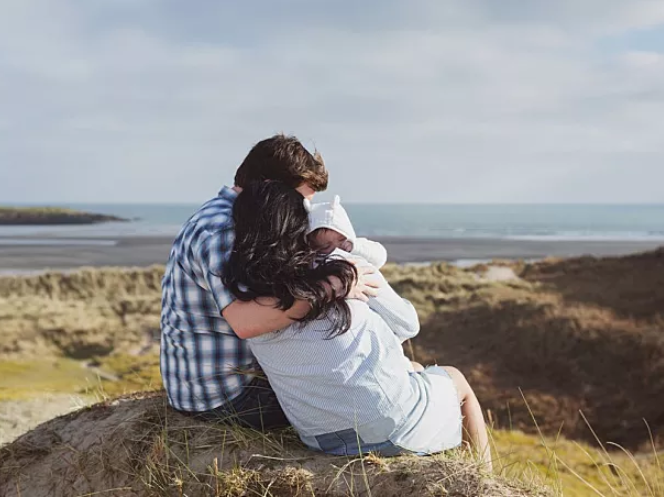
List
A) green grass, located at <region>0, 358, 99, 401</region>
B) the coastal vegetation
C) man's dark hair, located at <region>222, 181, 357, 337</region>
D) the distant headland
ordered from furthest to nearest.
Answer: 1. the distant headland
2. green grass, located at <region>0, 358, 99, 401</region>
3. the coastal vegetation
4. man's dark hair, located at <region>222, 181, 357, 337</region>

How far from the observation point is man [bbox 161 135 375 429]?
3131 mm

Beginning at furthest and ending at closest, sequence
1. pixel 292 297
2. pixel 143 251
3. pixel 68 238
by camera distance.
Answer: pixel 68 238
pixel 143 251
pixel 292 297

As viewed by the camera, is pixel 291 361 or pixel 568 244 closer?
pixel 291 361

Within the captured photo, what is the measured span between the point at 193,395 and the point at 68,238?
6703 centimetres

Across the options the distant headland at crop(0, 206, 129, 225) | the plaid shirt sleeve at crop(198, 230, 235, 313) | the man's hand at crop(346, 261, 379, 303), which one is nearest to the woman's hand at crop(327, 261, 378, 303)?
the man's hand at crop(346, 261, 379, 303)

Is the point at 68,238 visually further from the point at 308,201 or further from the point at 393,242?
the point at 308,201

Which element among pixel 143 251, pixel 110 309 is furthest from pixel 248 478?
pixel 143 251

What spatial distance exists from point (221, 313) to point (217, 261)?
0.23 meters

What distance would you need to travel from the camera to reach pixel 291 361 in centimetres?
320

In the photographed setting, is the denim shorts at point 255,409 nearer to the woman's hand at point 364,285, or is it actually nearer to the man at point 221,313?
the man at point 221,313

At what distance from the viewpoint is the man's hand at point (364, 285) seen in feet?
10.3

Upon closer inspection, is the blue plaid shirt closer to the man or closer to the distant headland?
the man

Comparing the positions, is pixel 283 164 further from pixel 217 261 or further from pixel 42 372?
pixel 42 372

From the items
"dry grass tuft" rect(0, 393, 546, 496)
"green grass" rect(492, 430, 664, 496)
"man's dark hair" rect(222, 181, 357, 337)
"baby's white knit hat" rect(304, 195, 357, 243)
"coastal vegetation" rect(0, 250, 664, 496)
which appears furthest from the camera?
"green grass" rect(492, 430, 664, 496)
